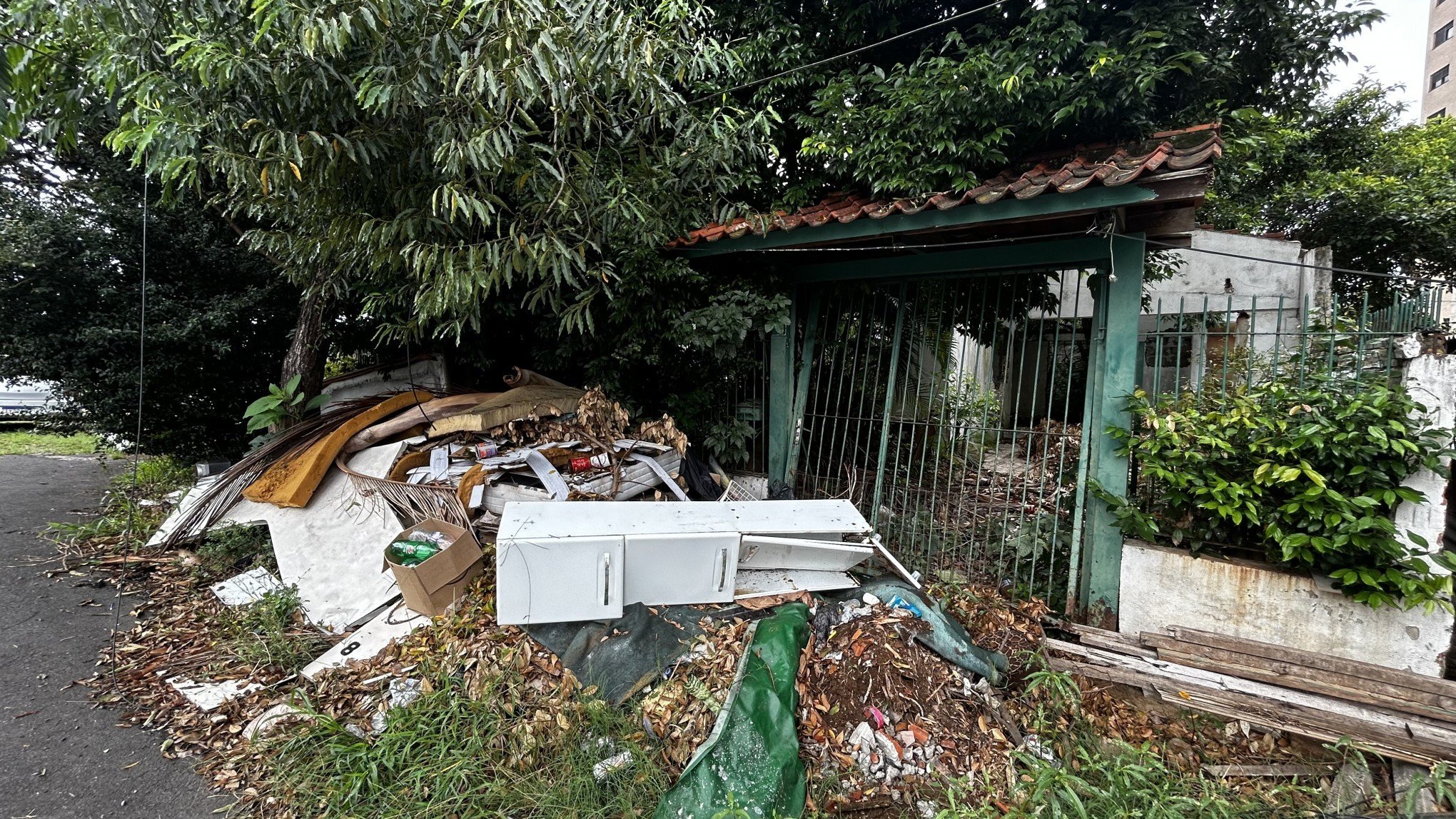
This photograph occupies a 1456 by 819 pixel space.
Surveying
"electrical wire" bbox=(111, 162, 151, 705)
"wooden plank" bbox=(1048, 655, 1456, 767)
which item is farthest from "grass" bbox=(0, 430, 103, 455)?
"wooden plank" bbox=(1048, 655, 1456, 767)

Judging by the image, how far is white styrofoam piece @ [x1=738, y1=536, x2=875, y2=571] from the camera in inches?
125

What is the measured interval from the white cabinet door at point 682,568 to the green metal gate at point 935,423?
1623mm

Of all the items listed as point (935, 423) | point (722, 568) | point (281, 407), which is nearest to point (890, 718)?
point (722, 568)

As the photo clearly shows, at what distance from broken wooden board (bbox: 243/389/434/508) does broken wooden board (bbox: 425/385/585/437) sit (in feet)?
1.92

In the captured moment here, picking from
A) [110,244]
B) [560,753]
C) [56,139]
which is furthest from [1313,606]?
[56,139]

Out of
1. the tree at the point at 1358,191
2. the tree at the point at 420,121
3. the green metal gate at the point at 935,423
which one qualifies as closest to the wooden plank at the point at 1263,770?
the green metal gate at the point at 935,423

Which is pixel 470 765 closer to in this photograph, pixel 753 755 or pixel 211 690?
pixel 753 755

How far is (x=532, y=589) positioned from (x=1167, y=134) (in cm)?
509

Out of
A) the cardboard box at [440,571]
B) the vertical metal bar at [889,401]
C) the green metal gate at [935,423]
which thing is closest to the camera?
the cardboard box at [440,571]

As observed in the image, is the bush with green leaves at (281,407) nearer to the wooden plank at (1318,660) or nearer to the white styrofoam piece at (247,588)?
the white styrofoam piece at (247,588)

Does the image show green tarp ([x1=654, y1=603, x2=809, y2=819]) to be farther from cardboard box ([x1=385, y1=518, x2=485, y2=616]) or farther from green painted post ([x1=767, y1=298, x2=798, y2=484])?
green painted post ([x1=767, y1=298, x2=798, y2=484])

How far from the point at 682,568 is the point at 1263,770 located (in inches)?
106

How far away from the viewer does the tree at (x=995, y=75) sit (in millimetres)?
3881

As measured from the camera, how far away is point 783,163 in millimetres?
5293
